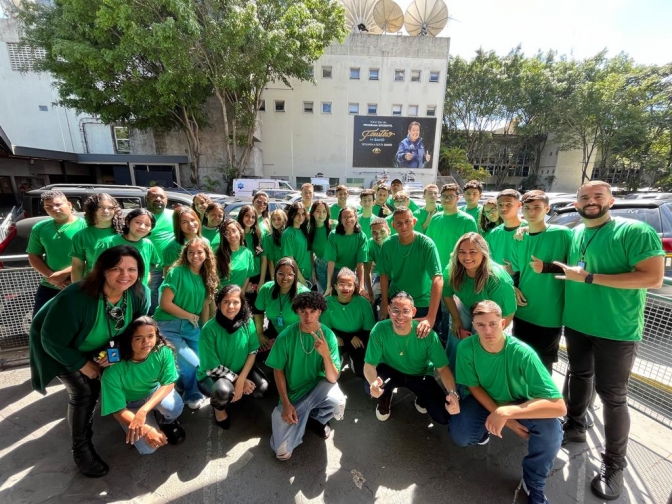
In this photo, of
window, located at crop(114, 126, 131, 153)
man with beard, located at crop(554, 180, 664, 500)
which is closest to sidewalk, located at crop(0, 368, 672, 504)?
man with beard, located at crop(554, 180, 664, 500)

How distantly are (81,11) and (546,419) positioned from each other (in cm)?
1994

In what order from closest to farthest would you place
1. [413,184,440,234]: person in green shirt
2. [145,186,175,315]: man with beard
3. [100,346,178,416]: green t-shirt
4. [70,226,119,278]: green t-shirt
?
[100,346,178,416]: green t-shirt
[70,226,119,278]: green t-shirt
[145,186,175,315]: man with beard
[413,184,440,234]: person in green shirt

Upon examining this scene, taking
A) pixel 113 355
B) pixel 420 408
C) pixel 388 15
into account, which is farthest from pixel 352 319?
pixel 388 15

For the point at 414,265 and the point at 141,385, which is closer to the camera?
the point at 141,385

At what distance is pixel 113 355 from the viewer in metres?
2.11

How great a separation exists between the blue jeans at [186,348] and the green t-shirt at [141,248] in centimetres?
53

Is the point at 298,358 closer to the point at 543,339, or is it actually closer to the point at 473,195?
the point at 543,339

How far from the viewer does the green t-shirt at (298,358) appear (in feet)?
8.21

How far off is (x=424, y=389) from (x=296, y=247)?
2.30 metres

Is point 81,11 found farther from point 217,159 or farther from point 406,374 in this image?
point 406,374

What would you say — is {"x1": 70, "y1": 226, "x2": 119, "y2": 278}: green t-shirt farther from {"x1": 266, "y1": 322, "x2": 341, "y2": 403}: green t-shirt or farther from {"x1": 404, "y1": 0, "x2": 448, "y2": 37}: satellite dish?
{"x1": 404, "y1": 0, "x2": 448, "y2": 37}: satellite dish

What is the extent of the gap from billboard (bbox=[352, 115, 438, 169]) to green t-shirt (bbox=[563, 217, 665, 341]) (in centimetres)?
2526

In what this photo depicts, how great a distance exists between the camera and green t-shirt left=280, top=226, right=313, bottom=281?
395 cm

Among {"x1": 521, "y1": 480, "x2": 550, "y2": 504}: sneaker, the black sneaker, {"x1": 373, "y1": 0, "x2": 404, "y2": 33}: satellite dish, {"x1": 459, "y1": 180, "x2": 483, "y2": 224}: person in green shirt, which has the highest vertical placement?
{"x1": 373, "y1": 0, "x2": 404, "y2": 33}: satellite dish
